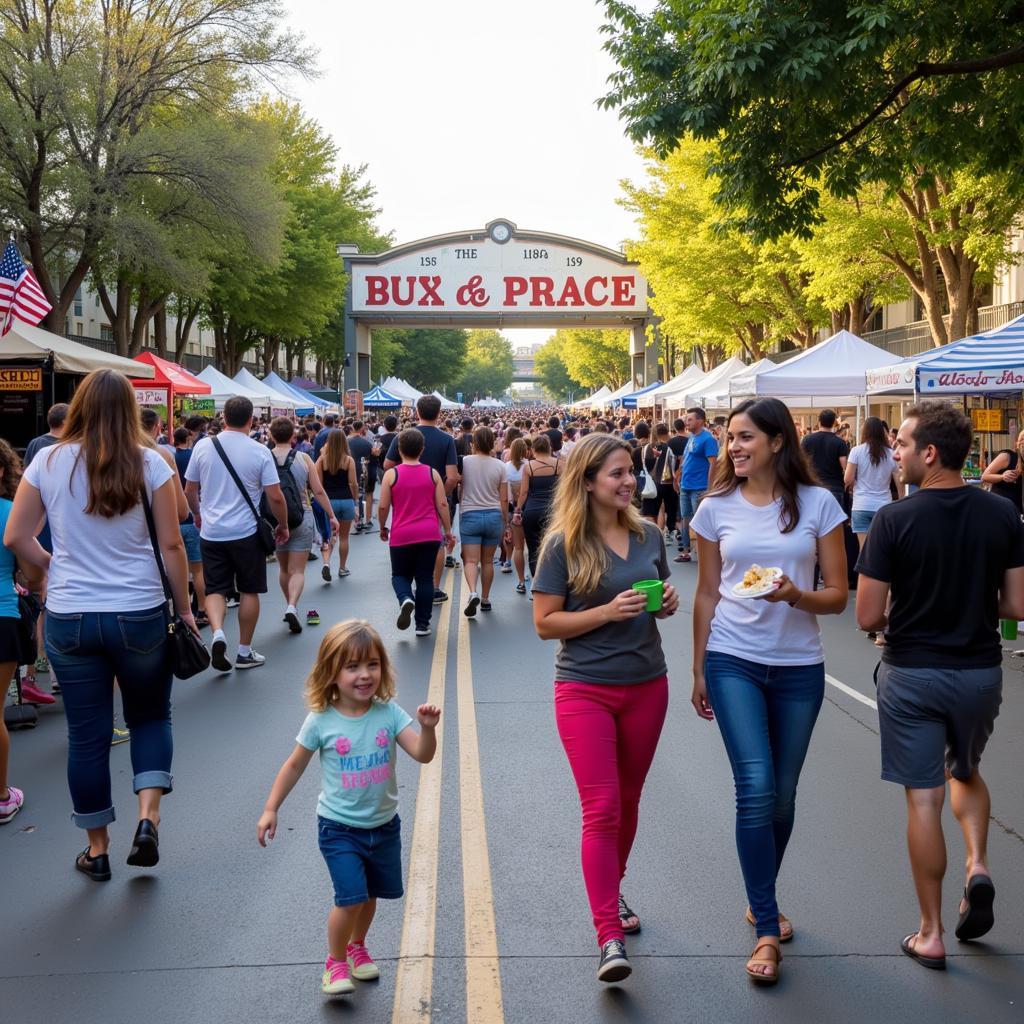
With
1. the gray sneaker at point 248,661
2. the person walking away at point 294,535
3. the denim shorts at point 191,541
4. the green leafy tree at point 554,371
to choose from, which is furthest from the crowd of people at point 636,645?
the green leafy tree at point 554,371

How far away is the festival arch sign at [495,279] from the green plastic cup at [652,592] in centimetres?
4150

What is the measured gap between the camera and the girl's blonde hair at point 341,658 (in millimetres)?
3842

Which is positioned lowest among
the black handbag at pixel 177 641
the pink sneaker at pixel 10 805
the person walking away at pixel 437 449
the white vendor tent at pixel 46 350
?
the pink sneaker at pixel 10 805

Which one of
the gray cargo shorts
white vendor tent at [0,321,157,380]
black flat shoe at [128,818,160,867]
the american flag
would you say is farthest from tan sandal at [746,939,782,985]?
the american flag

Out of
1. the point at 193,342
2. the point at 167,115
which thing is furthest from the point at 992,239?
the point at 193,342

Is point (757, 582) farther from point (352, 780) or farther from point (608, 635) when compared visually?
point (352, 780)

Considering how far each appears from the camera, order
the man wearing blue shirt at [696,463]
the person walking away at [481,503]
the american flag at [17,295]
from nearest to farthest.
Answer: the person walking away at [481,503], the man wearing blue shirt at [696,463], the american flag at [17,295]

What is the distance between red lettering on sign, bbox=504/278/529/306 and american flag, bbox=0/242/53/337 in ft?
90.9

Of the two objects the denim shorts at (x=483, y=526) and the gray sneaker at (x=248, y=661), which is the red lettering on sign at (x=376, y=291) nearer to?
the denim shorts at (x=483, y=526)

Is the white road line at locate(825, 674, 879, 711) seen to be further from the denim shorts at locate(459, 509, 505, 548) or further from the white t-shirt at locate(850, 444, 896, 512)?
the denim shorts at locate(459, 509, 505, 548)

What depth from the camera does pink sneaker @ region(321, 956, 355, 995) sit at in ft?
12.5

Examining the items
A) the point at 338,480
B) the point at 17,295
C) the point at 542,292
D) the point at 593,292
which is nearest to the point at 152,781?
the point at 338,480

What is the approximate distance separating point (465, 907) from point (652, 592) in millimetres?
1503

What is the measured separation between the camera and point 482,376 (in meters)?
199
